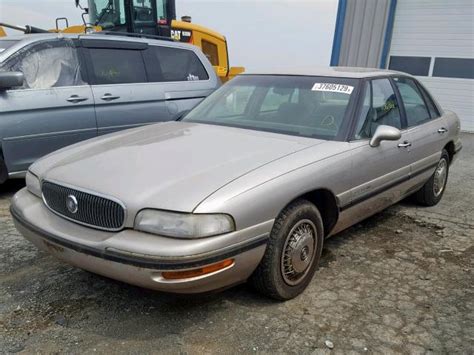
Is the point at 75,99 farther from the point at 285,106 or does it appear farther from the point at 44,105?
the point at 285,106

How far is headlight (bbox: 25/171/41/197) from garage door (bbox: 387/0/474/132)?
1100cm

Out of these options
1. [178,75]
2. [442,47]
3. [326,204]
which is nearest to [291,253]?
[326,204]

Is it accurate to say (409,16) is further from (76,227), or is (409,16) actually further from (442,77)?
(76,227)

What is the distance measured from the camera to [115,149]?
297 centimetres

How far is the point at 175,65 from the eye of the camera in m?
6.14

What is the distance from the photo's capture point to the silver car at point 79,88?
4.48m

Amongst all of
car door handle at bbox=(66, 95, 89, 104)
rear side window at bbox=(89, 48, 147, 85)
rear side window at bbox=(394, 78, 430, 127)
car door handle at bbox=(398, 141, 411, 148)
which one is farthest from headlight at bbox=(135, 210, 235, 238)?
rear side window at bbox=(89, 48, 147, 85)

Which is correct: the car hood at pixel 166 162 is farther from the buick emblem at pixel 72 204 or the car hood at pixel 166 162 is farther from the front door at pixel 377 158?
the front door at pixel 377 158

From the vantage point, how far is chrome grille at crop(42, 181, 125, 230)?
233cm

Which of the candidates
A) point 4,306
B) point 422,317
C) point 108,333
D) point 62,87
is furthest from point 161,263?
point 62,87

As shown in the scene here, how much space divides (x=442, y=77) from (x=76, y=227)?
11.4 meters

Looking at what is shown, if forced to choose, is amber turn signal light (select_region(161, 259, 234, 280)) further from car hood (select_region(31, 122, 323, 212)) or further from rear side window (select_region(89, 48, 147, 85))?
rear side window (select_region(89, 48, 147, 85))

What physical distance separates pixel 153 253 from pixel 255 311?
2.86 feet

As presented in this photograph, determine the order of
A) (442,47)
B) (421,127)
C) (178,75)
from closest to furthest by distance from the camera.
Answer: (421,127) < (178,75) < (442,47)
